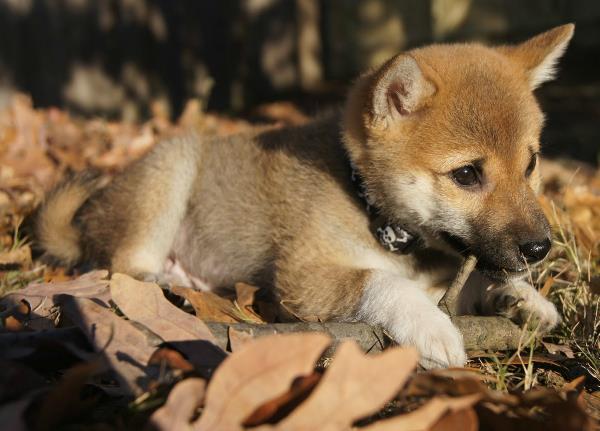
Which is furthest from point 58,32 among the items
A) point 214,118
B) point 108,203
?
point 108,203

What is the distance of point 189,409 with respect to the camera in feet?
5.90

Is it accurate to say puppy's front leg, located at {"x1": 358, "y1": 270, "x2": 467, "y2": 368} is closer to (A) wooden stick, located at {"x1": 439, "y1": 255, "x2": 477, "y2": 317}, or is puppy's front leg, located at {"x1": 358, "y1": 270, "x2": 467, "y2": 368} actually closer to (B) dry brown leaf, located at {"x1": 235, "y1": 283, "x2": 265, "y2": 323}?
(A) wooden stick, located at {"x1": 439, "y1": 255, "x2": 477, "y2": 317}

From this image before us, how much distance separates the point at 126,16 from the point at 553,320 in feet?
21.5

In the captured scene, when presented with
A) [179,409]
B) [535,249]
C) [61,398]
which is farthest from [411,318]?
[61,398]

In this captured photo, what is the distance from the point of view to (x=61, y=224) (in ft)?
14.1

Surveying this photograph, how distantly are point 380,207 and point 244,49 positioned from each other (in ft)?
21.5

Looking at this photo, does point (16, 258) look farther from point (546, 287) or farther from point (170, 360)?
point (546, 287)

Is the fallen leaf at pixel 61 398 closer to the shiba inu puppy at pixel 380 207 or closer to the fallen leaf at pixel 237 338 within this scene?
the fallen leaf at pixel 237 338

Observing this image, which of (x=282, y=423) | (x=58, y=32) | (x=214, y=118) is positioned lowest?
(x=214, y=118)

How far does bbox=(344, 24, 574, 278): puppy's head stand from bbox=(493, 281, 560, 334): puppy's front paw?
17cm

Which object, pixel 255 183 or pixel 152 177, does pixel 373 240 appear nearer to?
pixel 255 183

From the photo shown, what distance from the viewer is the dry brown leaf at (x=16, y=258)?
3.89m

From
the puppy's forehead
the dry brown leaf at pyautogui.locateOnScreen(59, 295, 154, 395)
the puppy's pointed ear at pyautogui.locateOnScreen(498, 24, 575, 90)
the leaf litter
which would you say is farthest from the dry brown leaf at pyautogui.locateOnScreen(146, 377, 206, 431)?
the puppy's pointed ear at pyautogui.locateOnScreen(498, 24, 575, 90)

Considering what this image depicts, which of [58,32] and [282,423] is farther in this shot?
[58,32]
